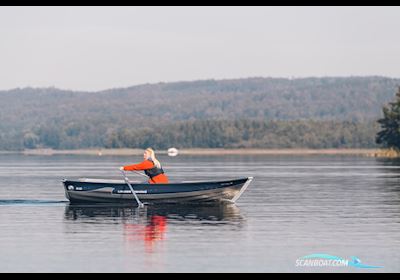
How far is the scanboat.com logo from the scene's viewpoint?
28297 millimetres

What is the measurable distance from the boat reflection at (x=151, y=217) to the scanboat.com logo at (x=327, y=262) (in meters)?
4.98

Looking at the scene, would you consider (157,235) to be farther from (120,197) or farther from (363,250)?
(120,197)

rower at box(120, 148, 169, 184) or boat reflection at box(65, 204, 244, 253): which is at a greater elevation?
rower at box(120, 148, 169, 184)

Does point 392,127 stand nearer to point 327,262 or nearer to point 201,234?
point 201,234

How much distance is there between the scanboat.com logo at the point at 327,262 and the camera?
2830 centimetres

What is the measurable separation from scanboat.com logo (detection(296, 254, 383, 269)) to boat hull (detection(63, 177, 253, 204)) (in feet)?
59.5

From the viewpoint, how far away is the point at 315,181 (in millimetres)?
73062

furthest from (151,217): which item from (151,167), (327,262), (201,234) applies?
(327,262)

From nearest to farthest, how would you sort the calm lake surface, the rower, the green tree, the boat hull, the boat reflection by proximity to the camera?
the calm lake surface < the boat reflection < the rower < the boat hull < the green tree

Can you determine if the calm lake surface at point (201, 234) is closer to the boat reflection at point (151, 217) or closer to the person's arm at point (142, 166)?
the boat reflection at point (151, 217)

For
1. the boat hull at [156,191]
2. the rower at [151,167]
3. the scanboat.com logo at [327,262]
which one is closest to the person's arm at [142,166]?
the rower at [151,167]

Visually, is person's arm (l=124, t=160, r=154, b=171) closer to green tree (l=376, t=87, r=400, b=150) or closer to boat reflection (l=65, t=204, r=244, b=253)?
boat reflection (l=65, t=204, r=244, b=253)

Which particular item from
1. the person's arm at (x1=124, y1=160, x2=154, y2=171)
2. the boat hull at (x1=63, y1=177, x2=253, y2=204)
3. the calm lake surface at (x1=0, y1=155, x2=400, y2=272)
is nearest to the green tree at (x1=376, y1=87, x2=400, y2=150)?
the calm lake surface at (x1=0, y1=155, x2=400, y2=272)

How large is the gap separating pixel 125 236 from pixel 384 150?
133 metres
